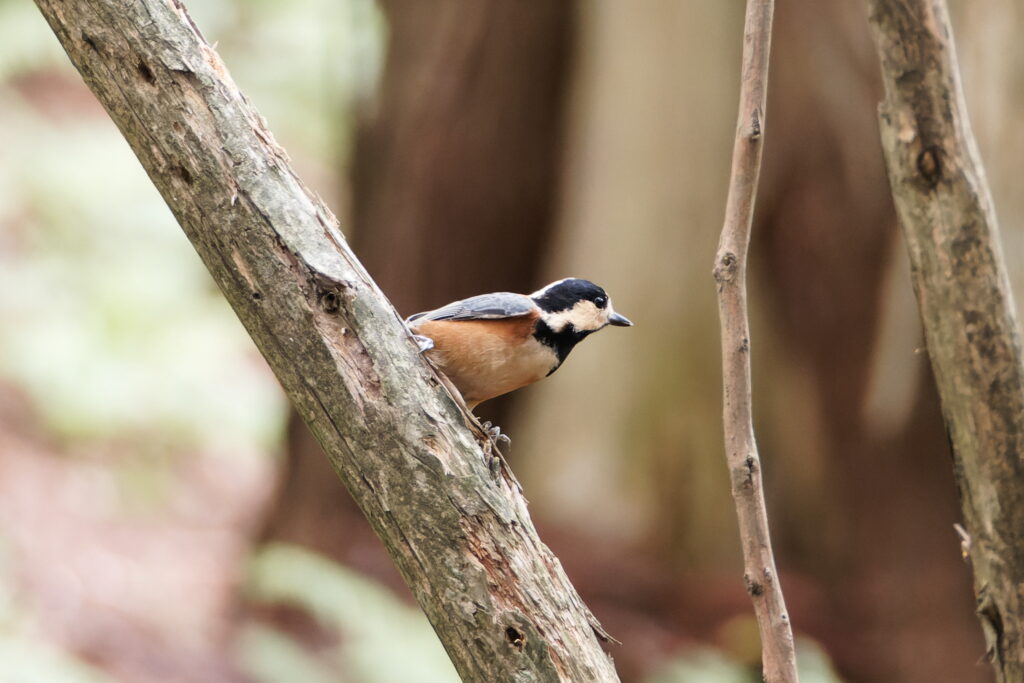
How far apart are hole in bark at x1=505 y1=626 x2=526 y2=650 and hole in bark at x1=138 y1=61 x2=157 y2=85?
156 cm

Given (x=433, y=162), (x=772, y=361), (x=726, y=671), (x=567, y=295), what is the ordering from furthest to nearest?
(x=433, y=162)
(x=772, y=361)
(x=726, y=671)
(x=567, y=295)

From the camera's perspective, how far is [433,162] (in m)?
7.05

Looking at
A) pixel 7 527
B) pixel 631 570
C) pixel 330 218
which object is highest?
pixel 7 527

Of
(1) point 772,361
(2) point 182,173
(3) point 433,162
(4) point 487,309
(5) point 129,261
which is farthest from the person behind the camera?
(5) point 129,261

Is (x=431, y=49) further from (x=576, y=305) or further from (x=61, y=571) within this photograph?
(x=61, y=571)

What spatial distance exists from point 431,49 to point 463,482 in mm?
5130

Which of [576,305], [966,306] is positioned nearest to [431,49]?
[576,305]

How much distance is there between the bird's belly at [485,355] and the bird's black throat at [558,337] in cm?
3

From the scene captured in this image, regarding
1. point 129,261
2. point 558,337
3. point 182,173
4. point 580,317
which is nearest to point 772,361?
point 580,317

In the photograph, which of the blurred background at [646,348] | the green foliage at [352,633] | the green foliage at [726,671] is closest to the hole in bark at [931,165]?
the green foliage at [726,671]

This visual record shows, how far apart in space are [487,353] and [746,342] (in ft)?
4.32

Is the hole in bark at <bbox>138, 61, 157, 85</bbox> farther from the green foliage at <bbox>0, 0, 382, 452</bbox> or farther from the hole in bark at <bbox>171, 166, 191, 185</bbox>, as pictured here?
the green foliage at <bbox>0, 0, 382, 452</bbox>

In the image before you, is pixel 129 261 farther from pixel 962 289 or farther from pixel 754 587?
pixel 962 289

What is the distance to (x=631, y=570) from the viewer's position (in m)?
6.82
